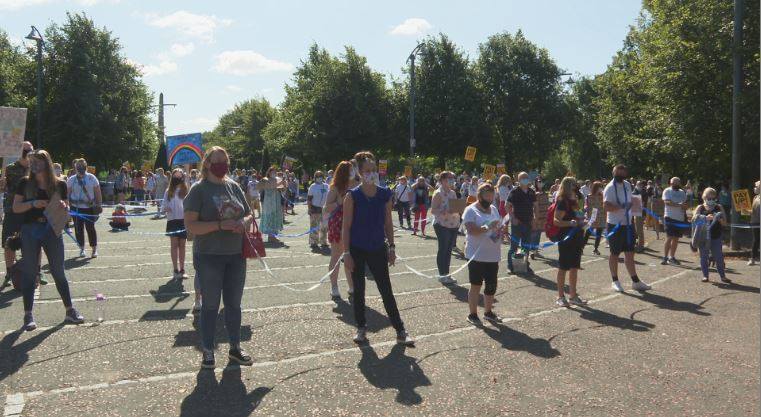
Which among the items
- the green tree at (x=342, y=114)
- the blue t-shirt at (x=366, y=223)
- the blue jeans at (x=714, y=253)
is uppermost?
the green tree at (x=342, y=114)

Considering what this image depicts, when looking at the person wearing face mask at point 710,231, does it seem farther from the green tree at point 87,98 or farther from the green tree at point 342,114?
the green tree at point 87,98

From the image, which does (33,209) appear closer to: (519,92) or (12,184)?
(12,184)

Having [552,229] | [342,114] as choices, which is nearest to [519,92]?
[342,114]

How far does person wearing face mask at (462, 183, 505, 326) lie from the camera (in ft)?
25.3

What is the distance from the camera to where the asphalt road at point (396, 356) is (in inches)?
198

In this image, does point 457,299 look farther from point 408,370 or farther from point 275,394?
point 275,394

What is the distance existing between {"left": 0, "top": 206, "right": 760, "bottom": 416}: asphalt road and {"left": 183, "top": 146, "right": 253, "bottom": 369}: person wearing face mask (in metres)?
0.49

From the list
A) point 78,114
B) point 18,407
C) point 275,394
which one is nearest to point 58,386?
point 18,407

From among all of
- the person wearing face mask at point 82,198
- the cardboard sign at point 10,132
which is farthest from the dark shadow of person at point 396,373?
the cardboard sign at point 10,132

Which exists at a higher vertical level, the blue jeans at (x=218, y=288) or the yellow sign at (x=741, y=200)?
the yellow sign at (x=741, y=200)

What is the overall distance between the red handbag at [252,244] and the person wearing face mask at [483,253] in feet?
8.25

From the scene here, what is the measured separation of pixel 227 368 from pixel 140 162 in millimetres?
48554

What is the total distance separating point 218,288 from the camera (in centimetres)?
576

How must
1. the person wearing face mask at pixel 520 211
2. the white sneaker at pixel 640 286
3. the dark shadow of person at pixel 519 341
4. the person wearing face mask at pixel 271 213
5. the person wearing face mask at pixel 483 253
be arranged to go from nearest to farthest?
the dark shadow of person at pixel 519 341, the person wearing face mask at pixel 483 253, the white sneaker at pixel 640 286, the person wearing face mask at pixel 520 211, the person wearing face mask at pixel 271 213
